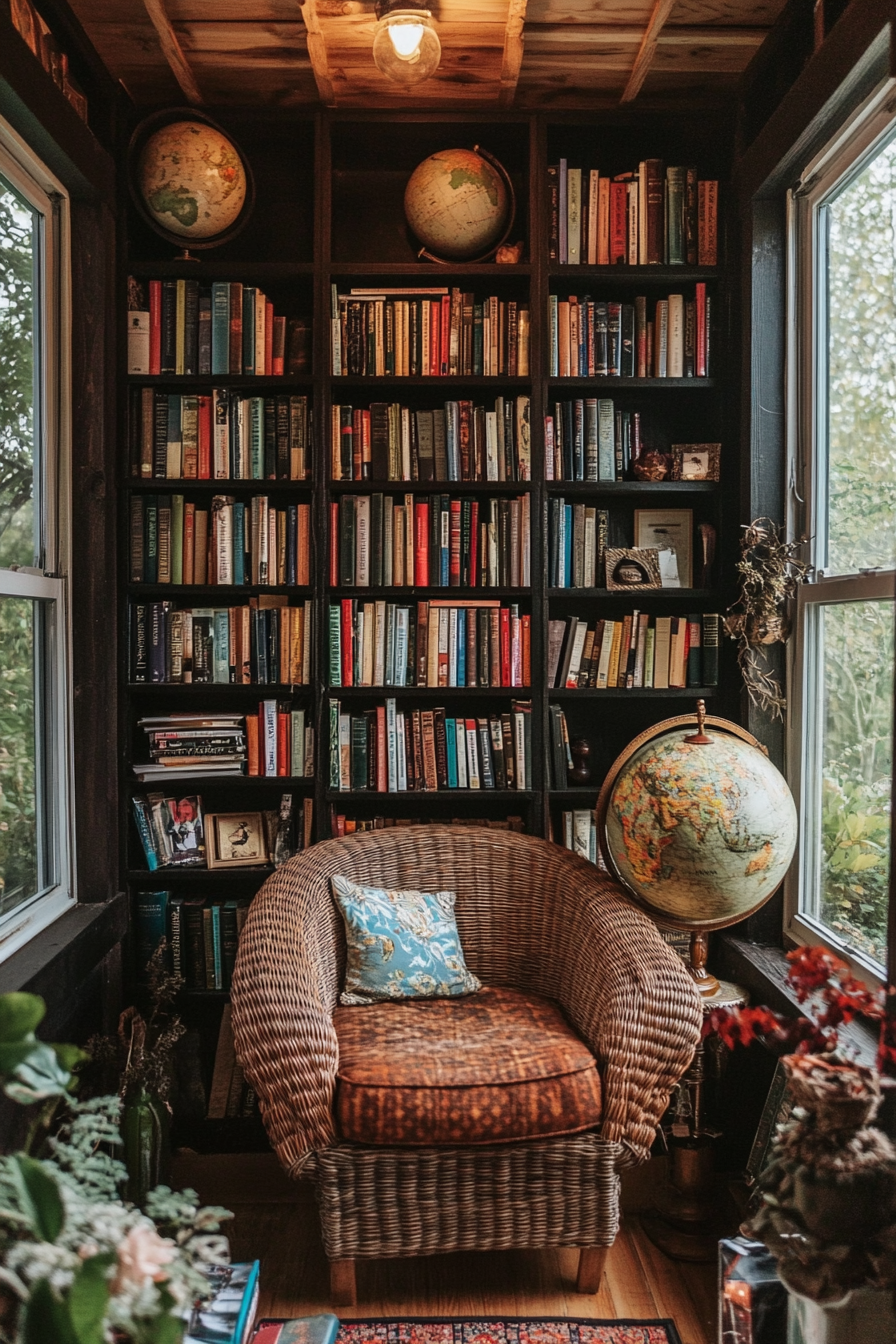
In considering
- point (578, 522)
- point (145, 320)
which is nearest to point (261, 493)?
point (145, 320)

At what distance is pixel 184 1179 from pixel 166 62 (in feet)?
9.44

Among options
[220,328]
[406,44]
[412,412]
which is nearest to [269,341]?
[220,328]

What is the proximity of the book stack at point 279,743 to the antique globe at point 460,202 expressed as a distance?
1.37 m

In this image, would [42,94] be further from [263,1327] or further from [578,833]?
[263,1327]

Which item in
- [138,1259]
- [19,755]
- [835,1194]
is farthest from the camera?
[19,755]

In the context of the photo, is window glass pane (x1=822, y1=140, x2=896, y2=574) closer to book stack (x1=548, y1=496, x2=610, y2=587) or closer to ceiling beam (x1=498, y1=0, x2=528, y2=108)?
book stack (x1=548, y1=496, x2=610, y2=587)

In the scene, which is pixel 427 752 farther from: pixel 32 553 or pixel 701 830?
pixel 32 553

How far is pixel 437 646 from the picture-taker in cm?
281

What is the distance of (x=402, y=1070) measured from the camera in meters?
2.00

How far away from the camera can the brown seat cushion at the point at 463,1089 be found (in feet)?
6.40

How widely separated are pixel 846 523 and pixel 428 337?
123cm

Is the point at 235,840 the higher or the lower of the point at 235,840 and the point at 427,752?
the lower

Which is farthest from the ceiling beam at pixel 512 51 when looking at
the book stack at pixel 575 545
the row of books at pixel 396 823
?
the row of books at pixel 396 823

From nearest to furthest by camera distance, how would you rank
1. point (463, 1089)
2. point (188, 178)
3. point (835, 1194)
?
point (835, 1194)
point (463, 1089)
point (188, 178)
